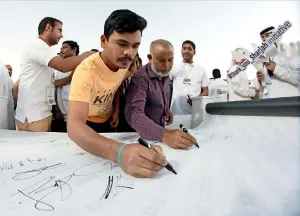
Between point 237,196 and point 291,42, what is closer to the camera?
point 237,196

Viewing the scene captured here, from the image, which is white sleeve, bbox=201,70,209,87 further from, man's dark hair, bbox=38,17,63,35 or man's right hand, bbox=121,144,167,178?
man's right hand, bbox=121,144,167,178

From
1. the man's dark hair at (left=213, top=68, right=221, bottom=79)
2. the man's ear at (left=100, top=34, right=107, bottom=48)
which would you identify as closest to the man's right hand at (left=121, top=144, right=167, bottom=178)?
the man's ear at (left=100, top=34, right=107, bottom=48)

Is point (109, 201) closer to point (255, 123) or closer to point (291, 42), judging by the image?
point (255, 123)

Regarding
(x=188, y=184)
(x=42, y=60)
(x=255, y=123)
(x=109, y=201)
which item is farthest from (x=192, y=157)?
(x=42, y=60)

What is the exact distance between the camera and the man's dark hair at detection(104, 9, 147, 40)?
837 millimetres

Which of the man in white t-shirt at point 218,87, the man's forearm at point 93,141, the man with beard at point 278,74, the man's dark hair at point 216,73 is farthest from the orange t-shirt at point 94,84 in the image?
the man's dark hair at point 216,73

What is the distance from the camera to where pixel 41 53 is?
1.33 m

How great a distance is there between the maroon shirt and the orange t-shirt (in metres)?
0.09

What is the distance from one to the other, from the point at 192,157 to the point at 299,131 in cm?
35

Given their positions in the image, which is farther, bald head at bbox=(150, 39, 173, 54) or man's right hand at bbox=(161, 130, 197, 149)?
bald head at bbox=(150, 39, 173, 54)

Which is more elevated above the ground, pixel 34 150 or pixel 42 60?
pixel 42 60

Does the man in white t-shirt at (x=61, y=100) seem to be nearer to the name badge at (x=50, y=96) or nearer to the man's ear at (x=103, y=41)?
the name badge at (x=50, y=96)

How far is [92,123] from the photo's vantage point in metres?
1.15
